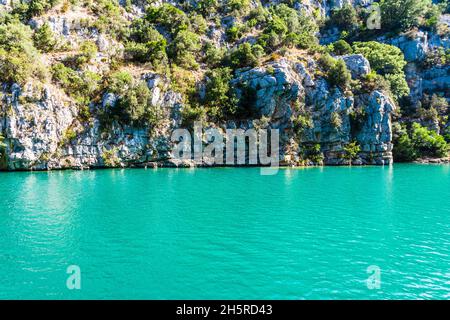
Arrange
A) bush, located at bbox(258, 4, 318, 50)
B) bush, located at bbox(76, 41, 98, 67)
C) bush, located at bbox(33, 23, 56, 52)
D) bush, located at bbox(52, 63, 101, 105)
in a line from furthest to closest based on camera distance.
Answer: bush, located at bbox(258, 4, 318, 50), bush, located at bbox(33, 23, 56, 52), bush, located at bbox(76, 41, 98, 67), bush, located at bbox(52, 63, 101, 105)

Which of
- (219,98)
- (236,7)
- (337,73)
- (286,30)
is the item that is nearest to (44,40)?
(219,98)

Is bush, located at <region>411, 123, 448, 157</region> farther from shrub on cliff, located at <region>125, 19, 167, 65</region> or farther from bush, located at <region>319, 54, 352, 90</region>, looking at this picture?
shrub on cliff, located at <region>125, 19, 167, 65</region>

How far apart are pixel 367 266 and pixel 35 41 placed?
7913 centimetres

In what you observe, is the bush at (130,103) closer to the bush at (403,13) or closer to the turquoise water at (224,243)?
the turquoise water at (224,243)

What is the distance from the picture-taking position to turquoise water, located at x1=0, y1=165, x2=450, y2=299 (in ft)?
48.2

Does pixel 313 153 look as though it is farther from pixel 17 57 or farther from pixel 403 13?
pixel 403 13

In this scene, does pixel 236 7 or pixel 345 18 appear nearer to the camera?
pixel 236 7

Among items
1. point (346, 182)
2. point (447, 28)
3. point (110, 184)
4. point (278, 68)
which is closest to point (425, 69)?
point (447, 28)

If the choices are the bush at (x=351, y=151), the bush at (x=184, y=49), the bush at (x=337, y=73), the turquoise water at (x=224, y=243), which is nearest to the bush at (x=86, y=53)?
the bush at (x=184, y=49)

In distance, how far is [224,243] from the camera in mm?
20328

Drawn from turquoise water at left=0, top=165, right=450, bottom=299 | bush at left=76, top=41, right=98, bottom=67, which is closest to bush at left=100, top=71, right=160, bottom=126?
bush at left=76, top=41, right=98, bottom=67

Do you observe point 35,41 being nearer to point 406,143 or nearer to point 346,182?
point 346,182

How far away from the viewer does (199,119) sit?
6944cm

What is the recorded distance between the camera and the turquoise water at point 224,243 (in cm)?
1470
